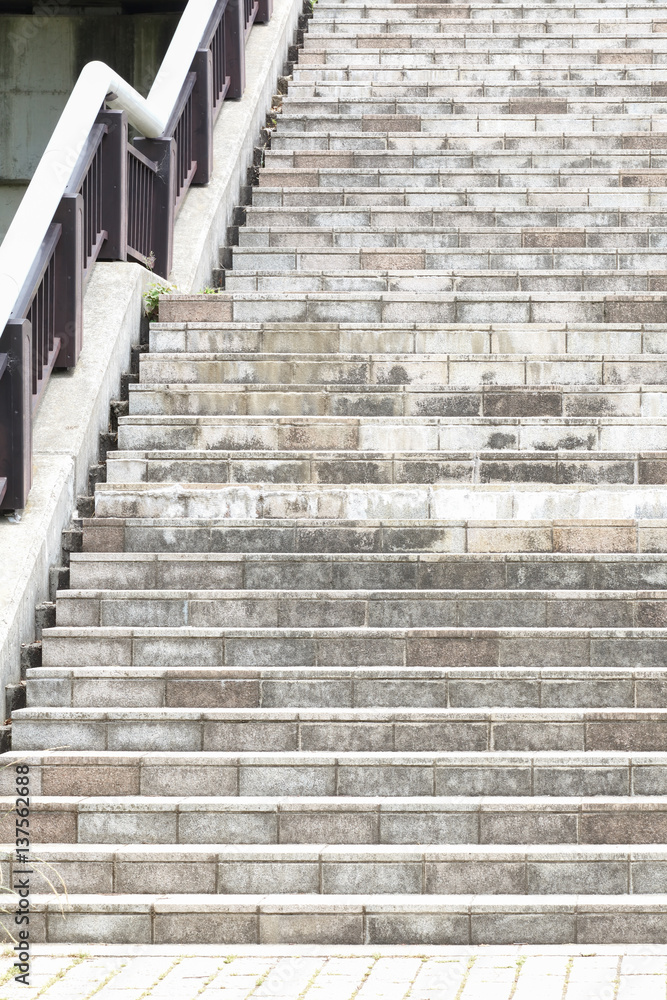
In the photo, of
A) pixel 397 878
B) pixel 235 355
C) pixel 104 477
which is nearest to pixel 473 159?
pixel 235 355

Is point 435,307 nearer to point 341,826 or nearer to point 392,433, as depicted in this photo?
point 392,433

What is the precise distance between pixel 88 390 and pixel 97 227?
1.12 metres

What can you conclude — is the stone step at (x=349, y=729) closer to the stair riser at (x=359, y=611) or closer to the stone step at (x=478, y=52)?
the stair riser at (x=359, y=611)

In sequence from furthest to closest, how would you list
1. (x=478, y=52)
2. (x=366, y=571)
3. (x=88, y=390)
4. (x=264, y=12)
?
(x=264, y=12) → (x=478, y=52) → (x=88, y=390) → (x=366, y=571)

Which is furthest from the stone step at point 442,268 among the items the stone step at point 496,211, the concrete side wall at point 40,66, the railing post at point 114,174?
the concrete side wall at point 40,66

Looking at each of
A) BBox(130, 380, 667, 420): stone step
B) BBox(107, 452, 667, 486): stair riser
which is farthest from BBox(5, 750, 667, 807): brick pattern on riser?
BBox(130, 380, 667, 420): stone step

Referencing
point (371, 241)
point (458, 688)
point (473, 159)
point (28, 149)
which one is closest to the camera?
point (458, 688)

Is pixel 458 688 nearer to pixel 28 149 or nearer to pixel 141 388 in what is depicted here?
pixel 141 388

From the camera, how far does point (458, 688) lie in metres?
5.71

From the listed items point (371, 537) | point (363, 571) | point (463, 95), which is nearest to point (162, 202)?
point (371, 537)

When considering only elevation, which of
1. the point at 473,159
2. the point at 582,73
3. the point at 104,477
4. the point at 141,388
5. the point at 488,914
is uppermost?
the point at 582,73

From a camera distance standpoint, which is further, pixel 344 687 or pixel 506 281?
pixel 506 281

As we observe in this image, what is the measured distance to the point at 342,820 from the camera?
5336 millimetres

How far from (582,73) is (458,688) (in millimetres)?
6972
